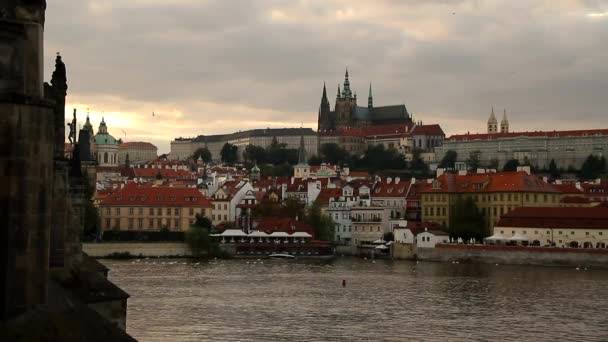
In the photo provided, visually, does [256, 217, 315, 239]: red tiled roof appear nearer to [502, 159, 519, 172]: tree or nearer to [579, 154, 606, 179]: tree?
[579, 154, 606, 179]: tree

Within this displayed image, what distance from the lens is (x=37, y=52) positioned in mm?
10125

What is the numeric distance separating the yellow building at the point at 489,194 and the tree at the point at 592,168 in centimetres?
7099

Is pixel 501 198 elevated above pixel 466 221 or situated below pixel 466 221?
above

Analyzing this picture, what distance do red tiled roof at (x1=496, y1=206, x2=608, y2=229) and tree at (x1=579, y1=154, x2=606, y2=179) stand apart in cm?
8656

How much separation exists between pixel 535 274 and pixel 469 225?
25885mm

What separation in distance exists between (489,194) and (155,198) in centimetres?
3410

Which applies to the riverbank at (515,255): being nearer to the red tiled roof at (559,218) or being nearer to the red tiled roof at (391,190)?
the red tiled roof at (559,218)

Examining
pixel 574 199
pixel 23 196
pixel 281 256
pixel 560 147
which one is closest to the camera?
pixel 23 196

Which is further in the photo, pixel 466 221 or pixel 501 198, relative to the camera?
pixel 501 198

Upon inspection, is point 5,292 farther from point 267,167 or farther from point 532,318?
point 267,167

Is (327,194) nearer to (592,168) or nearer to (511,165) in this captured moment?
(592,168)

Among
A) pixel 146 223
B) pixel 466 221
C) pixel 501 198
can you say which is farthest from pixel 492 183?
pixel 146 223

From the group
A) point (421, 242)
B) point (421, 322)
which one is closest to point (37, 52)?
point (421, 322)

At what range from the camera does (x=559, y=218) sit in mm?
84125
